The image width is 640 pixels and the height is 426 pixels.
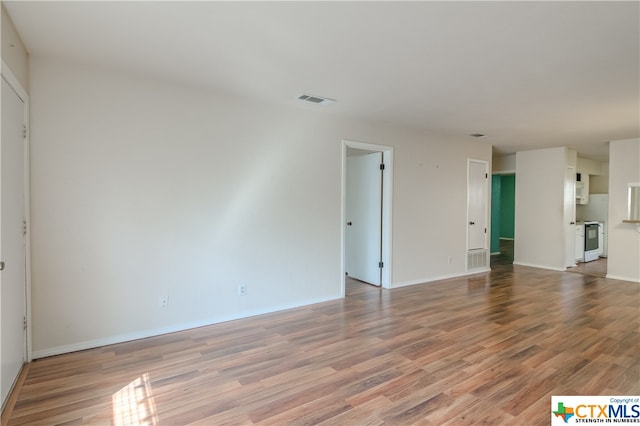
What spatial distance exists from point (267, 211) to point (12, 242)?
2246mm

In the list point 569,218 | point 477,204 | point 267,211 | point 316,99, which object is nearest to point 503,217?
point 569,218

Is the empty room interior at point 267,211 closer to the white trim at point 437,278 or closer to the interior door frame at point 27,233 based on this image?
the interior door frame at point 27,233

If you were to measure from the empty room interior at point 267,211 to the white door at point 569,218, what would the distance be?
1853 mm

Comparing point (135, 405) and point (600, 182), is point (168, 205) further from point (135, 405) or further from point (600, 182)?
point (600, 182)

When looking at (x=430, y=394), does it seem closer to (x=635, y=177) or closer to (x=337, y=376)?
(x=337, y=376)

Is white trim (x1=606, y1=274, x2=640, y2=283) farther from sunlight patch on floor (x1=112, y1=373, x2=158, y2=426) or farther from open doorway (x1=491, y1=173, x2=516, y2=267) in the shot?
sunlight patch on floor (x1=112, y1=373, x2=158, y2=426)

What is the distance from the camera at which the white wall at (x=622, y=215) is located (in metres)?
5.84

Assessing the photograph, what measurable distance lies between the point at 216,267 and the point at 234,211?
0.64m

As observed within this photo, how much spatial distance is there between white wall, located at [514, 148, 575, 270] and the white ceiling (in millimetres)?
2848

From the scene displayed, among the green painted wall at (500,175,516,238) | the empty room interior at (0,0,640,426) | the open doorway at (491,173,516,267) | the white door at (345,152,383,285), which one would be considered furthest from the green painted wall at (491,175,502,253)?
the white door at (345,152,383,285)

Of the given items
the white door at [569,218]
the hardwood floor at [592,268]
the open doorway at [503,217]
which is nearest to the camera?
the hardwood floor at [592,268]

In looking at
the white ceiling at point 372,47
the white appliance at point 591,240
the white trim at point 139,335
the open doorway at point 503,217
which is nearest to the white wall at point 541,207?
the open doorway at point 503,217

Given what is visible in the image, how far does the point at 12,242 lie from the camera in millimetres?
2350

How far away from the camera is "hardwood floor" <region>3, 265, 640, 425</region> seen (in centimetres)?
209
